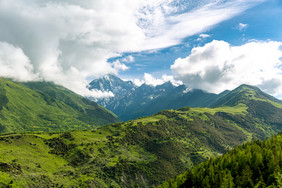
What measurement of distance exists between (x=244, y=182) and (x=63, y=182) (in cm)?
19147

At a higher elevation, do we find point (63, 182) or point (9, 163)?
point (9, 163)

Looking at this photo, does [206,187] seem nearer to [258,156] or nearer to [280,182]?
[280,182]

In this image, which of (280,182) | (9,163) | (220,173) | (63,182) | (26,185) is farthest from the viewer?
(63,182)

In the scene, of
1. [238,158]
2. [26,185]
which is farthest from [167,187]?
[26,185]

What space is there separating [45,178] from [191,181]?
16316cm

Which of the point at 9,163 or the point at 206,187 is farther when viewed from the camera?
the point at 9,163

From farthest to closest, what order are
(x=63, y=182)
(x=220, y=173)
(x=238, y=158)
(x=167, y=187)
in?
(x=63, y=182) → (x=238, y=158) → (x=167, y=187) → (x=220, y=173)

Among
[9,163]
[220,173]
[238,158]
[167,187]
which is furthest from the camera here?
[9,163]

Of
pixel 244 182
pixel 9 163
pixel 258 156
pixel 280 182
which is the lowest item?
pixel 9 163

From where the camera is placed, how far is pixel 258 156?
119375 mm

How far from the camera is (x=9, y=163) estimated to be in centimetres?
17625

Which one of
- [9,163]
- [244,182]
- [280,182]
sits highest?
[280,182]

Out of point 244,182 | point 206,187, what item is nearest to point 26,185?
point 206,187

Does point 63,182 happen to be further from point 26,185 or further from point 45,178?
point 26,185
